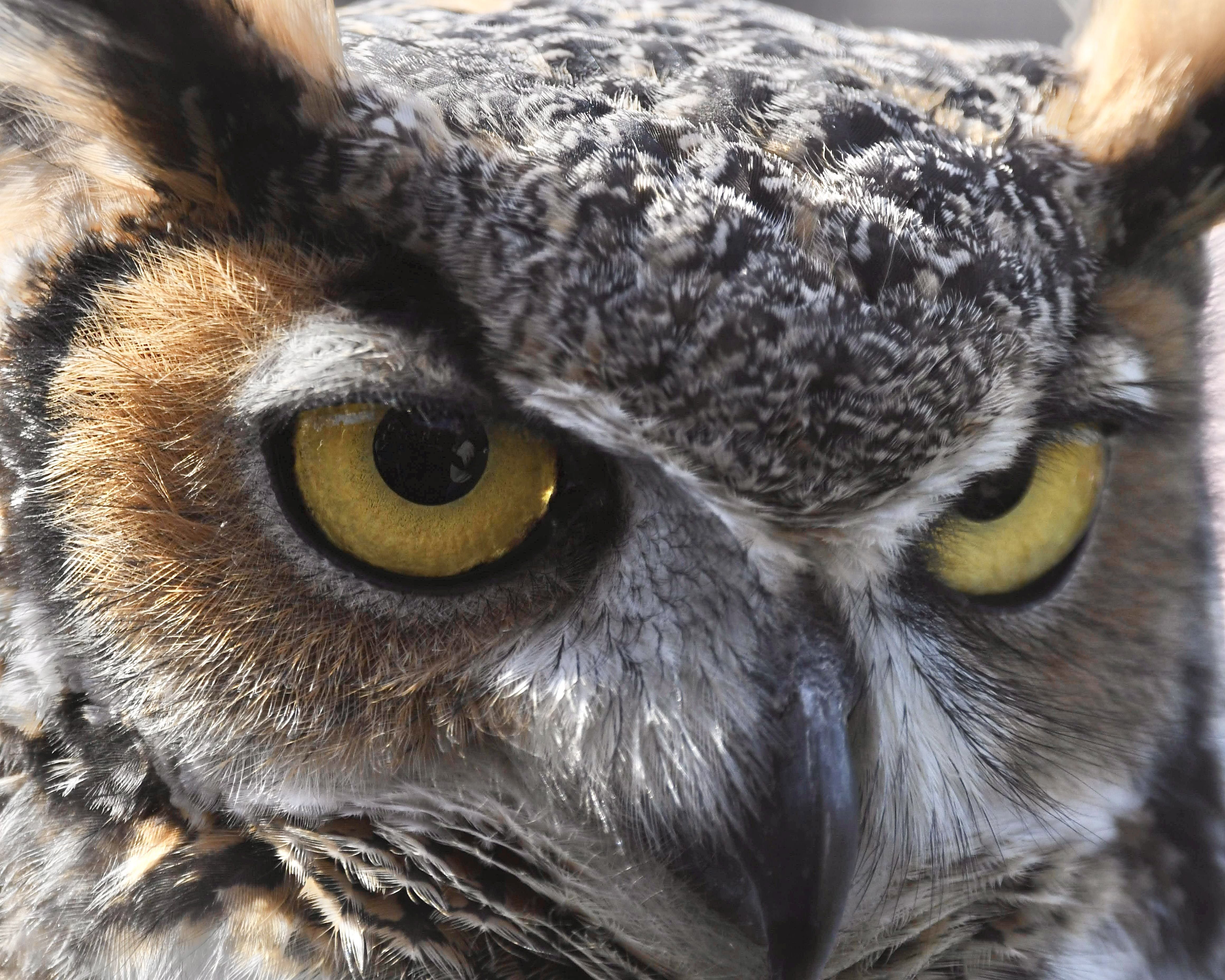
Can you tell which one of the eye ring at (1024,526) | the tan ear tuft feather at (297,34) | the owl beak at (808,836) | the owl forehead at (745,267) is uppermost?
the tan ear tuft feather at (297,34)

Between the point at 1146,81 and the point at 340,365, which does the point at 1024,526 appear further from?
the point at 340,365

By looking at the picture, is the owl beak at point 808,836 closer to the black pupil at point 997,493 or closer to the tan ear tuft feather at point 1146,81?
the black pupil at point 997,493

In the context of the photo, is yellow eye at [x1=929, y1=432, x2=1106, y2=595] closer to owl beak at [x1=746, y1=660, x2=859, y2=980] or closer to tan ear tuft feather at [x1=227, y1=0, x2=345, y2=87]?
owl beak at [x1=746, y1=660, x2=859, y2=980]

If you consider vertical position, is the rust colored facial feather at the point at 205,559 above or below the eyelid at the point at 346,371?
below

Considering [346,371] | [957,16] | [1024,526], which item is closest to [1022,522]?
[1024,526]

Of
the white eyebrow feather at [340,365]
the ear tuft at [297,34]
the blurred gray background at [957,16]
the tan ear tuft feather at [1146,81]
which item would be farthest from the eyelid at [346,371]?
the blurred gray background at [957,16]

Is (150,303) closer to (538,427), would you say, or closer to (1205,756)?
(538,427)

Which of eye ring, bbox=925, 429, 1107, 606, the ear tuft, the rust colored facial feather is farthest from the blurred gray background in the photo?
the rust colored facial feather
